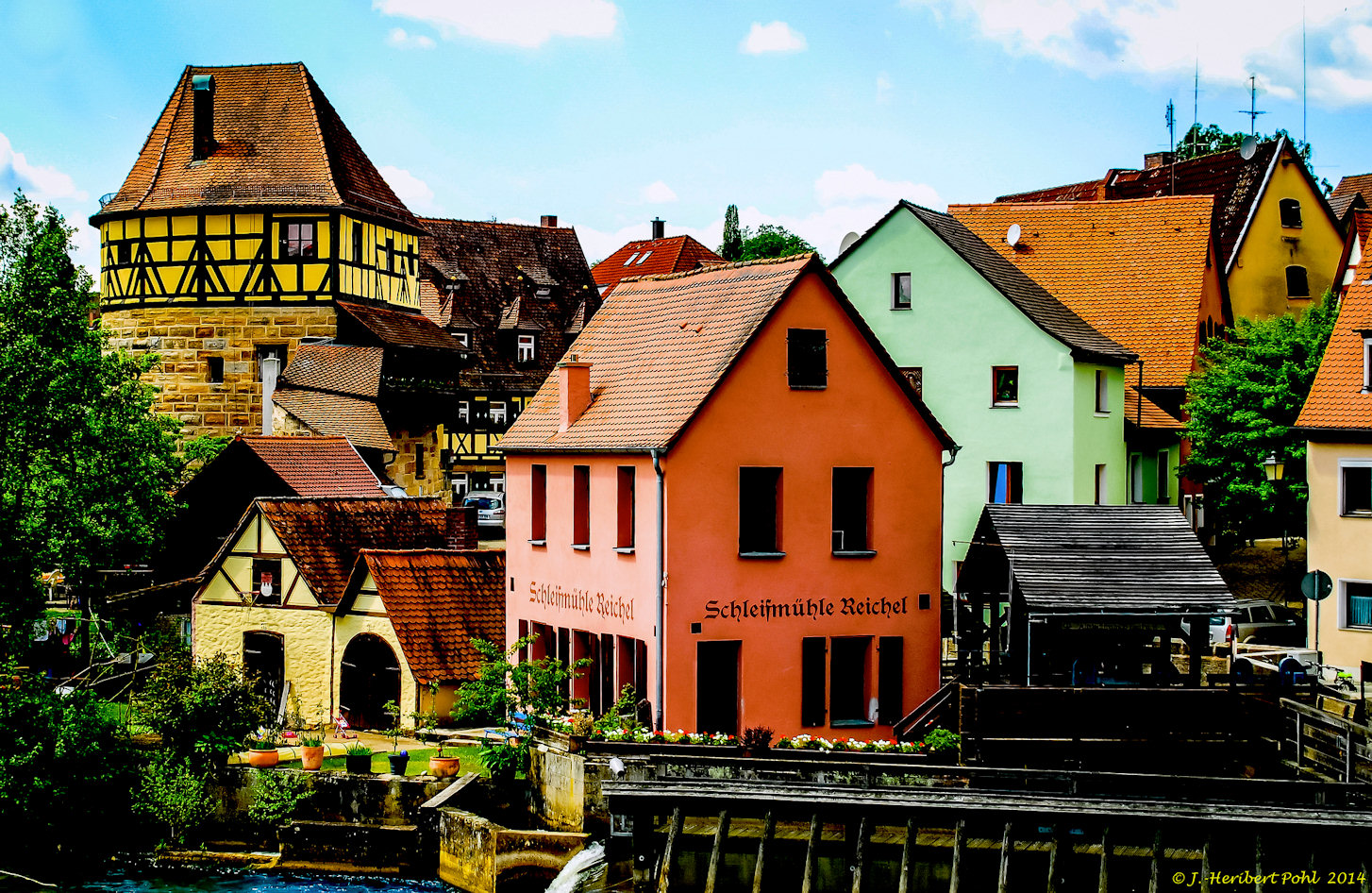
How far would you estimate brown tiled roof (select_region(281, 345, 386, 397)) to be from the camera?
4891cm

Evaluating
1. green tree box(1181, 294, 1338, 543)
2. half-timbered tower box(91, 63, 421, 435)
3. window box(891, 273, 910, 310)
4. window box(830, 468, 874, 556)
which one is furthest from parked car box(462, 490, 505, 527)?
window box(830, 468, 874, 556)

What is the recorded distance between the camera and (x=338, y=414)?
161 ft

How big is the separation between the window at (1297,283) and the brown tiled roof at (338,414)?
26.9 metres

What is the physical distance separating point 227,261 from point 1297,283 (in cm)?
Answer: 3168

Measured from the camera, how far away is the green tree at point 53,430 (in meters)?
32.2

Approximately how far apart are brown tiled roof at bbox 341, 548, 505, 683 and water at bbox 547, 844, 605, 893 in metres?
8.11

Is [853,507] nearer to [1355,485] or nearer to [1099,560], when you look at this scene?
[1099,560]

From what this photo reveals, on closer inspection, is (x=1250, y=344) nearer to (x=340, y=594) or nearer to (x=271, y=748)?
(x=340, y=594)

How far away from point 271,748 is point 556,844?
7072 millimetres

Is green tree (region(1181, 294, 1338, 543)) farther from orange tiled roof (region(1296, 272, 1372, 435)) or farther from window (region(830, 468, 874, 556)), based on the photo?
window (region(830, 468, 874, 556))

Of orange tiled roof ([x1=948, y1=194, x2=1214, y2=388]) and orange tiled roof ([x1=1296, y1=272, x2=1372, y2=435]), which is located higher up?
orange tiled roof ([x1=948, y1=194, x2=1214, y2=388])

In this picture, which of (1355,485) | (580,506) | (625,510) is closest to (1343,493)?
(1355,485)

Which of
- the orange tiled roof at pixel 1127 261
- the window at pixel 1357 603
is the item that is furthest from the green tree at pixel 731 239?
the window at pixel 1357 603

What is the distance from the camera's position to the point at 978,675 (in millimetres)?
23906
